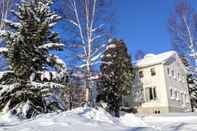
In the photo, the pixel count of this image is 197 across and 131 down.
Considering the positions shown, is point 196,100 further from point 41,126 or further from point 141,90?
point 41,126

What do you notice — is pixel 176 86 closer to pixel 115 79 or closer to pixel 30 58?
pixel 115 79

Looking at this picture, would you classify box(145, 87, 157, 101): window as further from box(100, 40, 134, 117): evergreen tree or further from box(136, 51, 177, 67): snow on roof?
box(100, 40, 134, 117): evergreen tree

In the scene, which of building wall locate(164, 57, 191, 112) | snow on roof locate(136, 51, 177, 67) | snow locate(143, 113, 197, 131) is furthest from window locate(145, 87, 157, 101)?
snow locate(143, 113, 197, 131)

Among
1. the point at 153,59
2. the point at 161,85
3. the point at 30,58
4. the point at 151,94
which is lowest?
the point at 151,94

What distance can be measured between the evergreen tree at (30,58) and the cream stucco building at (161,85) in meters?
20.7

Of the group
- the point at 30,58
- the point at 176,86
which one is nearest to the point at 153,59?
the point at 176,86

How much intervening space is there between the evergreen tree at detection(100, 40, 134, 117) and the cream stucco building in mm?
4374

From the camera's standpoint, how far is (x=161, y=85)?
34.4 m

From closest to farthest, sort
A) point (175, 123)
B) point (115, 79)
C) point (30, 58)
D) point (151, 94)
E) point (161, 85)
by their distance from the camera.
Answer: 1. point (30, 58)
2. point (175, 123)
3. point (115, 79)
4. point (161, 85)
5. point (151, 94)

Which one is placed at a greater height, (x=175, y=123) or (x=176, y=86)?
(x=176, y=86)

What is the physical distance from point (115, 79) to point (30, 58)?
17226mm

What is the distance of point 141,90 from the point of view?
3606cm

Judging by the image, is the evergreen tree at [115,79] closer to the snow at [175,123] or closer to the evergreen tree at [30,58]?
the snow at [175,123]

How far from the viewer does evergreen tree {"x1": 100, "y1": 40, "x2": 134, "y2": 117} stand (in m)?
31.1
